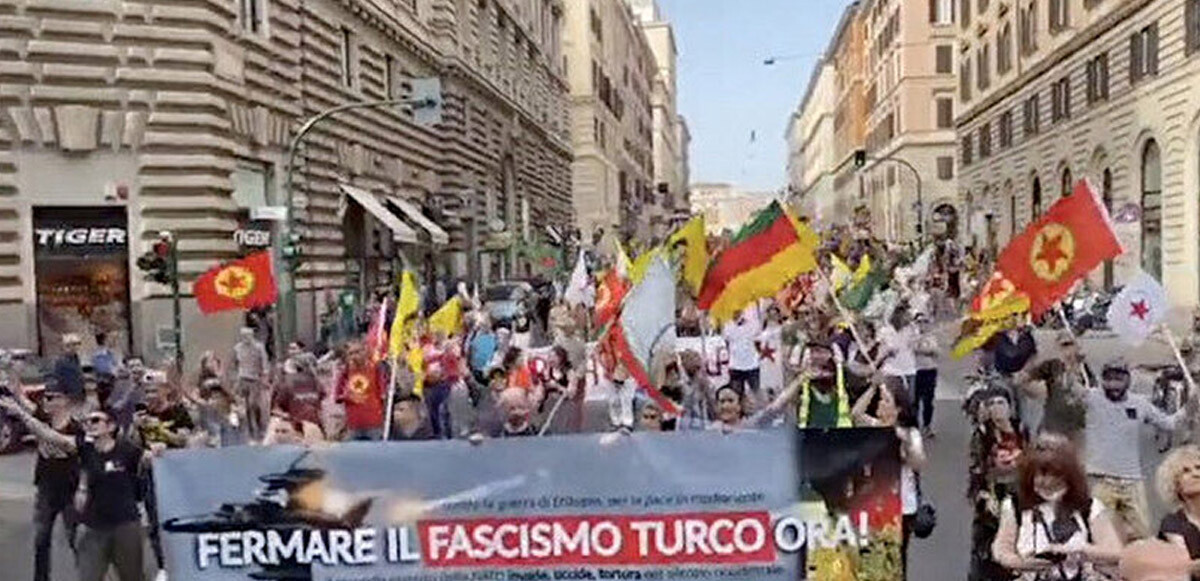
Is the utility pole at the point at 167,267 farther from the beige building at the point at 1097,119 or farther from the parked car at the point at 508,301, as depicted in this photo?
the beige building at the point at 1097,119

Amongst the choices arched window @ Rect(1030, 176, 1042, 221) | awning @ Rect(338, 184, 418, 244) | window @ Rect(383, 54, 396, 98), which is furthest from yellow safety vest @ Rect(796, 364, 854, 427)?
arched window @ Rect(1030, 176, 1042, 221)

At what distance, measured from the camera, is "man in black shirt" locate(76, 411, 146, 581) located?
24.7 feet

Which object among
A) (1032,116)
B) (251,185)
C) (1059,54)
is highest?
(1059,54)

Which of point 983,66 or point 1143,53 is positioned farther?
point 983,66

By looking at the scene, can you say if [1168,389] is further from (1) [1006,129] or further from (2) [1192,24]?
(1) [1006,129]

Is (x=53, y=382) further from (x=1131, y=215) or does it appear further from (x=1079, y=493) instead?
(x=1131, y=215)

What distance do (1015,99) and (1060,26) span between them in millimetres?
7985

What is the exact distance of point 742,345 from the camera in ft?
50.7

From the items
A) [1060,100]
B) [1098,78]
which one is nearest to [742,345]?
[1098,78]

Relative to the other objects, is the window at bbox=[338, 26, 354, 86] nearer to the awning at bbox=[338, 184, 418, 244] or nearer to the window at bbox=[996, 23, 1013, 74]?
the awning at bbox=[338, 184, 418, 244]

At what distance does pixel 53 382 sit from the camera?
9.84 m

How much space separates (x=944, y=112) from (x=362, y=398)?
75300mm

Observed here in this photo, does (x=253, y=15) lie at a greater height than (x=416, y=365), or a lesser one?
greater

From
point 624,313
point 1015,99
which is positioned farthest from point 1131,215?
point 1015,99
